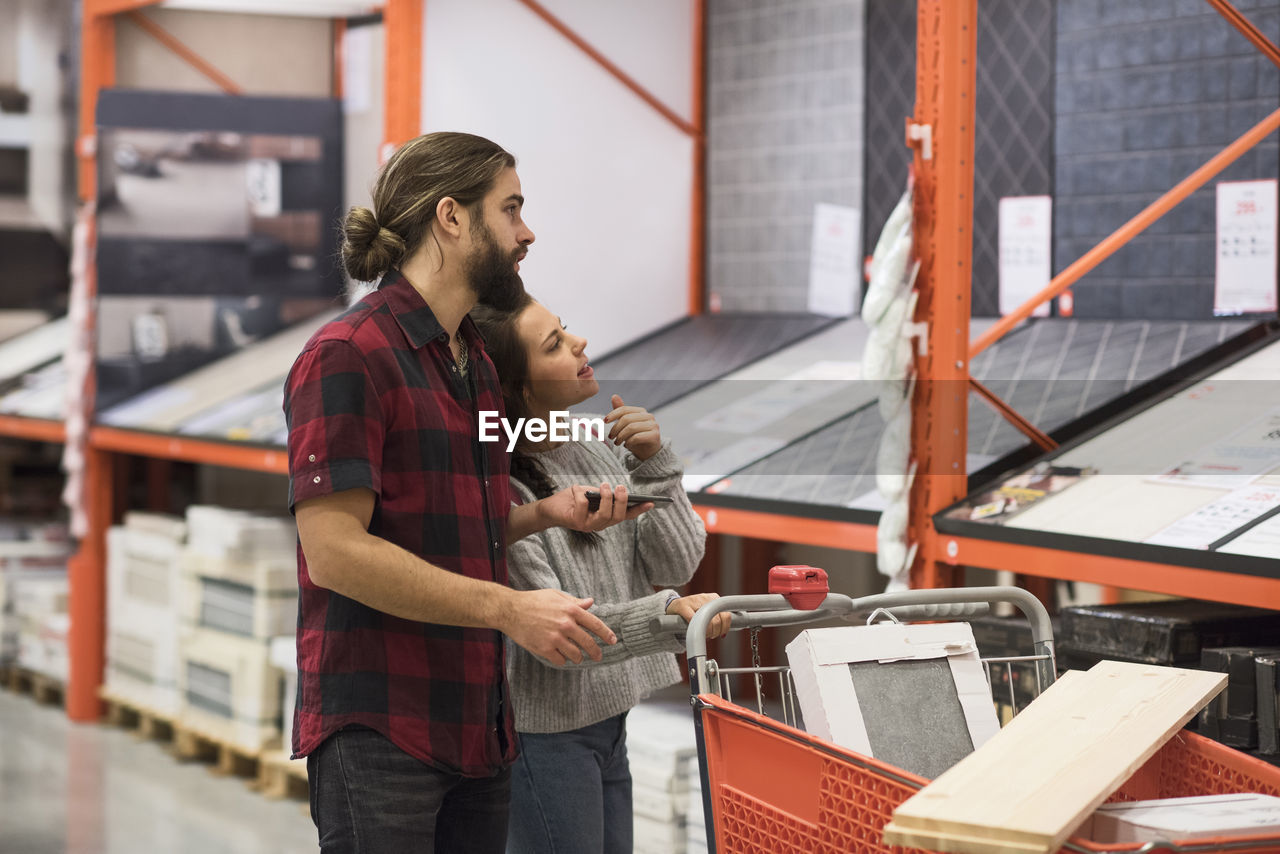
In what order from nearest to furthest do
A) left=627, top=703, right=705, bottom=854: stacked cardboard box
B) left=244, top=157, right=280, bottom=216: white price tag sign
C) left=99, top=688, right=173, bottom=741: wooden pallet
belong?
1. left=627, top=703, right=705, bottom=854: stacked cardboard box
2. left=99, top=688, right=173, bottom=741: wooden pallet
3. left=244, top=157, right=280, bottom=216: white price tag sign

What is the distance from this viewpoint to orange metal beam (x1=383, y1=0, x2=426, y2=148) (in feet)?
16.8

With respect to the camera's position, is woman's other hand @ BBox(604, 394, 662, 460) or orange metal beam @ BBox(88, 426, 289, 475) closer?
woman's other hand @ BBox(604, 394, 662, 460)

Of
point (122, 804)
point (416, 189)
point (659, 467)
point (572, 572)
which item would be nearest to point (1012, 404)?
point (659, 467)

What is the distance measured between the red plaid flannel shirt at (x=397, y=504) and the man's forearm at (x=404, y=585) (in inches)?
3.4

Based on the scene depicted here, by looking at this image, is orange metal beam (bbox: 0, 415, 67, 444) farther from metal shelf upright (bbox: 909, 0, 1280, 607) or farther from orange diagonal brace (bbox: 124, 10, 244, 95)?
metal shelf upright (bbox: 909, 0, 1280, 607)

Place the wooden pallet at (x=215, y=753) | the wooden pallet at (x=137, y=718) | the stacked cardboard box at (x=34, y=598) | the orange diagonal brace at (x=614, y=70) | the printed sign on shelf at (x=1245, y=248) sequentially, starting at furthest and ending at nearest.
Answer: the stacked cardboard box at (x=34, y=598)
the wooden pallet at (x=137, y=718)
the wooden pallet at (x=215, y=753)
the orange diagonal brace at (x=614, y=70)
the printed sign on shelf at (x=1245, y=248)

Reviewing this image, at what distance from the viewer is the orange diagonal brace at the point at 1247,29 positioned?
378 cm

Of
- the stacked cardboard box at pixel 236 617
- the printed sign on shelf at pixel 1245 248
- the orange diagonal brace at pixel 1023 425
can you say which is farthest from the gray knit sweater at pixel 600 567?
the stacked cardboard box at pixel 236 617

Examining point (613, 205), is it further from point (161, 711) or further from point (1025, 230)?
point (161, 711)

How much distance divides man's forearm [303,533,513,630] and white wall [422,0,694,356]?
334 centimetres

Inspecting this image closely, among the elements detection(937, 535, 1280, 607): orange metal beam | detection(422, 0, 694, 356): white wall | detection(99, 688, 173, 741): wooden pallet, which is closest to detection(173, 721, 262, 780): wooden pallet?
detection(99, 688, 173, 741): wooden pallet

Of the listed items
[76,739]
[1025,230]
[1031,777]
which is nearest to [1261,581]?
[1031,777]

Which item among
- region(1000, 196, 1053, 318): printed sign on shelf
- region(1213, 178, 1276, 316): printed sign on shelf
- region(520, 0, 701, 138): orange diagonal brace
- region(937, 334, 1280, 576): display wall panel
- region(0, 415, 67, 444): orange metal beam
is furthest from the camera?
region(0, 415, 67, 444): orange metal beam

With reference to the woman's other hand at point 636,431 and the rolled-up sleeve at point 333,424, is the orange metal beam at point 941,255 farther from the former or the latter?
the rolled-up sleeve at point 333,424
